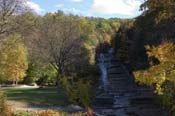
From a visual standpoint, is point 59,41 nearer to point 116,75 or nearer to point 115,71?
point 116,75

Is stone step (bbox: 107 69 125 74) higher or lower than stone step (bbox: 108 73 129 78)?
higher

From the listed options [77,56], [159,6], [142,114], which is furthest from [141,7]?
[77,56]

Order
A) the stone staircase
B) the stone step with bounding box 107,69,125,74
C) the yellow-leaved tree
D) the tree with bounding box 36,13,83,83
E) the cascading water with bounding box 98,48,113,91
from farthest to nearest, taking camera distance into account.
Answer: the stone step with bounding box 107,69,125,74
the cascading water with bounding box 98,48,113,91
the yellow-leaved tree
the tree with bounding box 36,13,83,83
the stone staircase

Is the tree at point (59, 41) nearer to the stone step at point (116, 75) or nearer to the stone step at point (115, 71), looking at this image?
the stone step at point (116, 75)

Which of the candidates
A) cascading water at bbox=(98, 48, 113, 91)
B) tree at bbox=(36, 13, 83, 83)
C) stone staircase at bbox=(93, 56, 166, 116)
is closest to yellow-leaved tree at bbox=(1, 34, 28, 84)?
cascading water at bbox=(98, 48, 113, 91)

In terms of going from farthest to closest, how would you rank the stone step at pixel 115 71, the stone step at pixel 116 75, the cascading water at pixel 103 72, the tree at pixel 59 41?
the stone step at pixel 115 71 < the stone step at pixel 116 75 < the cascading water at pixel 103 72 < the tree at pixel 59 41

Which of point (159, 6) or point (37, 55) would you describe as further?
point (37, 55)

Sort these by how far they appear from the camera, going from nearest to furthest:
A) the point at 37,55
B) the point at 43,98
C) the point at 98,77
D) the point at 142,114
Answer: the point at 142,114 → the point at 43,98 → the point at 37,55 → the point at 98,77

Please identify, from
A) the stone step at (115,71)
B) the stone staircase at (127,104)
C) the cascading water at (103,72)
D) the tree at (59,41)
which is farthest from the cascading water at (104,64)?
the tree at (59,41)

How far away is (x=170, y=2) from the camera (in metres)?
8.20

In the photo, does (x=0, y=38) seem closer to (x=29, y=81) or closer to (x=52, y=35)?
(x=52, y=35)

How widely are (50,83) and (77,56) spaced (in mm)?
22046

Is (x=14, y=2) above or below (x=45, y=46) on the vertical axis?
above

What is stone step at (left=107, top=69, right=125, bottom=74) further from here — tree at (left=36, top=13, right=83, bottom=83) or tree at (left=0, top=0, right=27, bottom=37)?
tree at (left=0, top=0, right=27, bottom=37)
